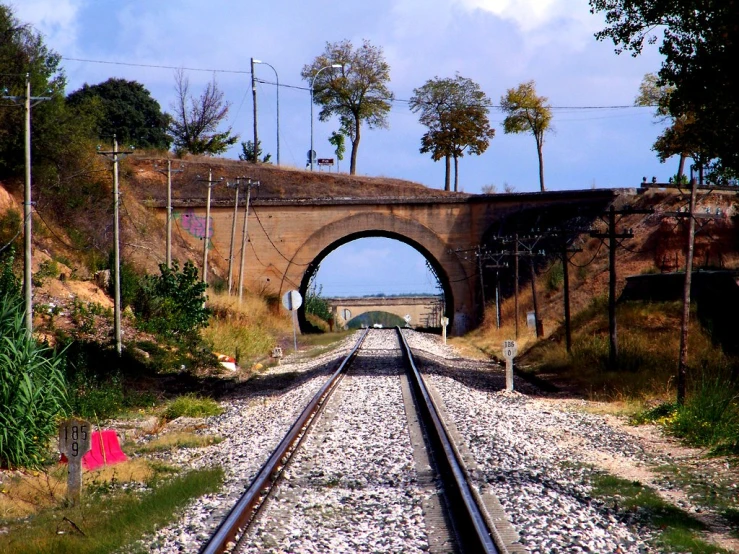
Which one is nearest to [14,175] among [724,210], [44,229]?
[44,229]

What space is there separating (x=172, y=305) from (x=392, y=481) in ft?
70.2

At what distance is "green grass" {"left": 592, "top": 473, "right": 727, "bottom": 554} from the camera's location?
22.2 feet

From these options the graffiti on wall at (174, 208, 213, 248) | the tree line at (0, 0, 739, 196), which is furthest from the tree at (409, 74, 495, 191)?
the graffiti on wall at (174, 208, 213, 248)

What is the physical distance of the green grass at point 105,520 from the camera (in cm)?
686

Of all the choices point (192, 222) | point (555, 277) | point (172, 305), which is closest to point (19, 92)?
point (172, 305)

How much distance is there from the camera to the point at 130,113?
271ft

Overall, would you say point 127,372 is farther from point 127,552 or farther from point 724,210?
point 724,210

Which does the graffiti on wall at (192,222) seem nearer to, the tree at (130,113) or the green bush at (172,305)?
the green bush at (172,305)

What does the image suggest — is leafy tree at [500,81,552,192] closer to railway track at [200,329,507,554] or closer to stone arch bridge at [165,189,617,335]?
stone arch bridge at [165,189,617,335]

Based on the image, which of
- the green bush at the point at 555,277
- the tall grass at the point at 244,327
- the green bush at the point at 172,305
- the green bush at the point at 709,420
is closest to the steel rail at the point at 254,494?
the green bush at the point at 709,420

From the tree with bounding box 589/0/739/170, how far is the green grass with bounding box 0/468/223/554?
1256 cm

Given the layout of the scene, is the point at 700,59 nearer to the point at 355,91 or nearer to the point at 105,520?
the point at 105,520

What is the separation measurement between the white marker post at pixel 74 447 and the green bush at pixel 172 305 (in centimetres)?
1871

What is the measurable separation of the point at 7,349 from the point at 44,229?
2215 cm
